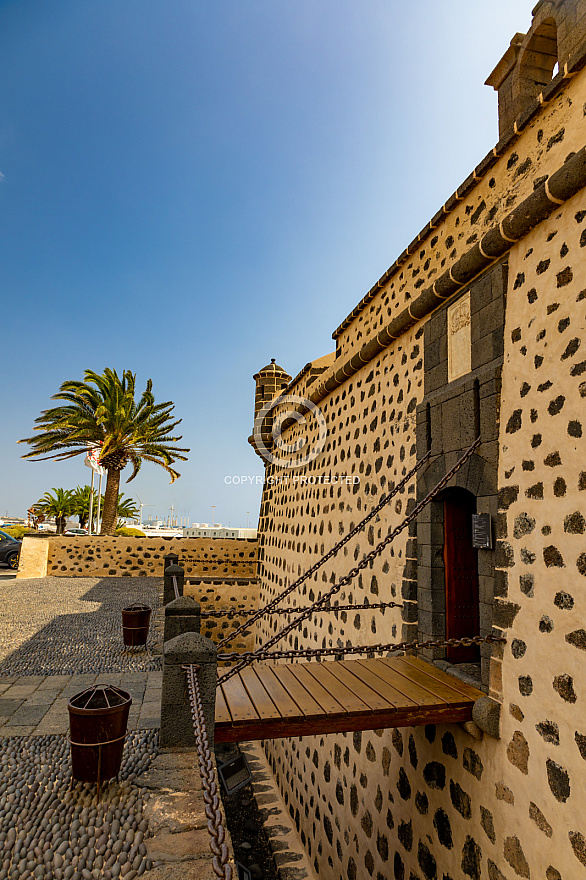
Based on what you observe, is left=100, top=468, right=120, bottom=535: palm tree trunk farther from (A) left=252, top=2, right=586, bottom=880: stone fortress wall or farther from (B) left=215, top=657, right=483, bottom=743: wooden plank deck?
(B) left=215, top=657, right=483, bottom=743: wooden plank deck

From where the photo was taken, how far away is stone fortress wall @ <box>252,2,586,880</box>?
2.86m

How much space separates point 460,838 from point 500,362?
329 centimetres

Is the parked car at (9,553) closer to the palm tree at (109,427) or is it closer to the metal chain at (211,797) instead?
the palm tree at (109,427)

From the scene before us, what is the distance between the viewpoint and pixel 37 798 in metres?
3.16

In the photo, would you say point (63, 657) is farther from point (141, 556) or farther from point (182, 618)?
point (141, 556)

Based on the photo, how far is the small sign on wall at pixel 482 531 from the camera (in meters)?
3.54

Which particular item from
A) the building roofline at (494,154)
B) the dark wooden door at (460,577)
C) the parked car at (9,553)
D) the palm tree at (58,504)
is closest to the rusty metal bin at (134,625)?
the dark wooden door at (460,577)

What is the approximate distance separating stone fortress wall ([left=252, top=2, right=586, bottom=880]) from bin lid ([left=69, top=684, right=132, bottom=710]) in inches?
94.0

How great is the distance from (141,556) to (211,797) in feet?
42.9

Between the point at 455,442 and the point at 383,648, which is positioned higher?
the point at 455,442

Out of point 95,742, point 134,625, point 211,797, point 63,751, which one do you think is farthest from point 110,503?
point 211,797

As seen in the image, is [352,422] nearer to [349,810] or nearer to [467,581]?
[467,581]

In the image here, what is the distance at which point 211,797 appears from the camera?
2166mm

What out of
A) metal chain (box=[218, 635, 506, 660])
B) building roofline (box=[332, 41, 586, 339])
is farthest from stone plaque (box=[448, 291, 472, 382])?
metal chain (box=[218, 635, 506, 660])
